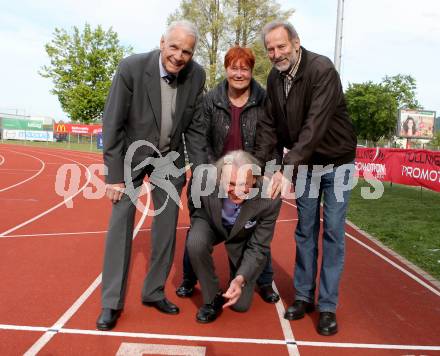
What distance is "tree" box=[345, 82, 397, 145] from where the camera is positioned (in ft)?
172

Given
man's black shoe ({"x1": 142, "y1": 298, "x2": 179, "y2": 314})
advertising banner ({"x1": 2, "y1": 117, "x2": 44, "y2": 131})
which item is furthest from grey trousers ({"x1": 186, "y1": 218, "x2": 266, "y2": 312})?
advertising banner ({"x1": 2, "y1": 117, "x2": 44, "y2": 131})

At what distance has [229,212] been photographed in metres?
3.64

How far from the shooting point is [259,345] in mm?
3203

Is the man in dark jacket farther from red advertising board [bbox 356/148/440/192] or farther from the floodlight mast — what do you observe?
the floodlight mast

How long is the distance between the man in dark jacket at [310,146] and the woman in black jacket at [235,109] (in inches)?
6.9

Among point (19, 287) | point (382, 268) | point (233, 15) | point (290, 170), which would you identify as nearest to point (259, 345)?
point (290, 170)

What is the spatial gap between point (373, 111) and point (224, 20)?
28.8 metres

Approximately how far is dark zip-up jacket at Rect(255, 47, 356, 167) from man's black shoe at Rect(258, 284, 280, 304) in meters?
1.22

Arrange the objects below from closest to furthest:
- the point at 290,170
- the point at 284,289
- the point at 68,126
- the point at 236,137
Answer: the point at 290,170
the point at 236,137
the point at 284,289
the point at 68,126

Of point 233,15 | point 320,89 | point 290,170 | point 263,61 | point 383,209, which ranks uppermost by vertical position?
point 233,15

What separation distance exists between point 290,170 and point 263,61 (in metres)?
23.8

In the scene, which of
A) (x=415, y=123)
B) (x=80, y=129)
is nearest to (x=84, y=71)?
(x=80, y=129)

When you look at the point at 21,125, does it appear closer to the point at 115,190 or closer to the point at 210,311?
the point at 115,190

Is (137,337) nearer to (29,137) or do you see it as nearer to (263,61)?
(263,61)
